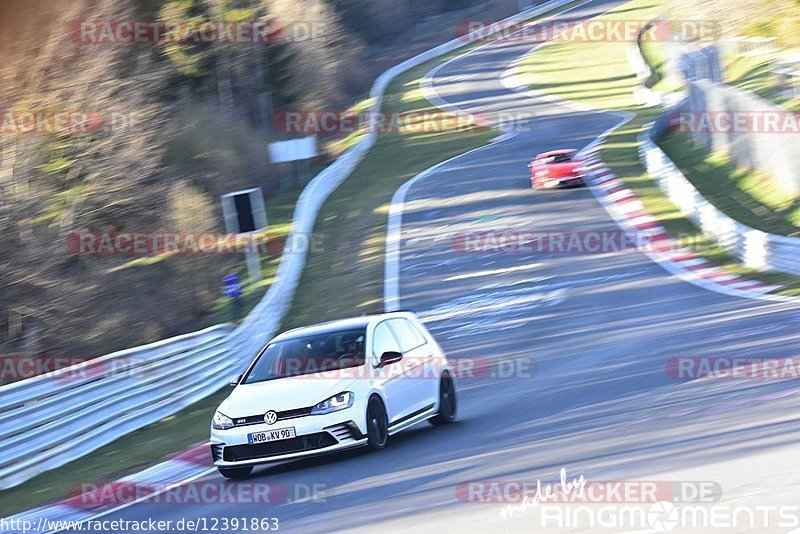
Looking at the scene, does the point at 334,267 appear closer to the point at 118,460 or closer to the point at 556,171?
the point at 556,171

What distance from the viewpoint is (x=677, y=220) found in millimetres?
28641

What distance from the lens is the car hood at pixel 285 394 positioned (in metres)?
10.9

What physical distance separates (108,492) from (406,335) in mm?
3582

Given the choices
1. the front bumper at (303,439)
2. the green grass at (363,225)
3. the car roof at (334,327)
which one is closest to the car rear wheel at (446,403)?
the car roof at (334,327)

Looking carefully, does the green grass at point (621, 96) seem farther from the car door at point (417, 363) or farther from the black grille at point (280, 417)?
the black grille at point (280, 417)

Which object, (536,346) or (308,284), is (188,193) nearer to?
A: (308,284)

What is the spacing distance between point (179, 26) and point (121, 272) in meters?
19.8

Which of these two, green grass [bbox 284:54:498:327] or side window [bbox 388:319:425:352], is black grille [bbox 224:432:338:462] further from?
green grass [bbox 284:54:498:327]

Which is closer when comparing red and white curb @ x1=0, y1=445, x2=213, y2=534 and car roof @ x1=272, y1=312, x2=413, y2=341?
red and white curb @ x1=0, y1=445, x2=213, y2=534

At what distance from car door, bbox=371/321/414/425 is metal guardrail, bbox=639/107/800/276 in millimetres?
10978

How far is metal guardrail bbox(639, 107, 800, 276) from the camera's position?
844 inches

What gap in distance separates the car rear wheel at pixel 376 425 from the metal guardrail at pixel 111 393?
163 inches

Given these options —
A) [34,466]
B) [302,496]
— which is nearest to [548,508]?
[302,496]

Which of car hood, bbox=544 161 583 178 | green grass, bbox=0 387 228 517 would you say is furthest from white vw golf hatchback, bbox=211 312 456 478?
car hood, bbox=544 161 583 178
